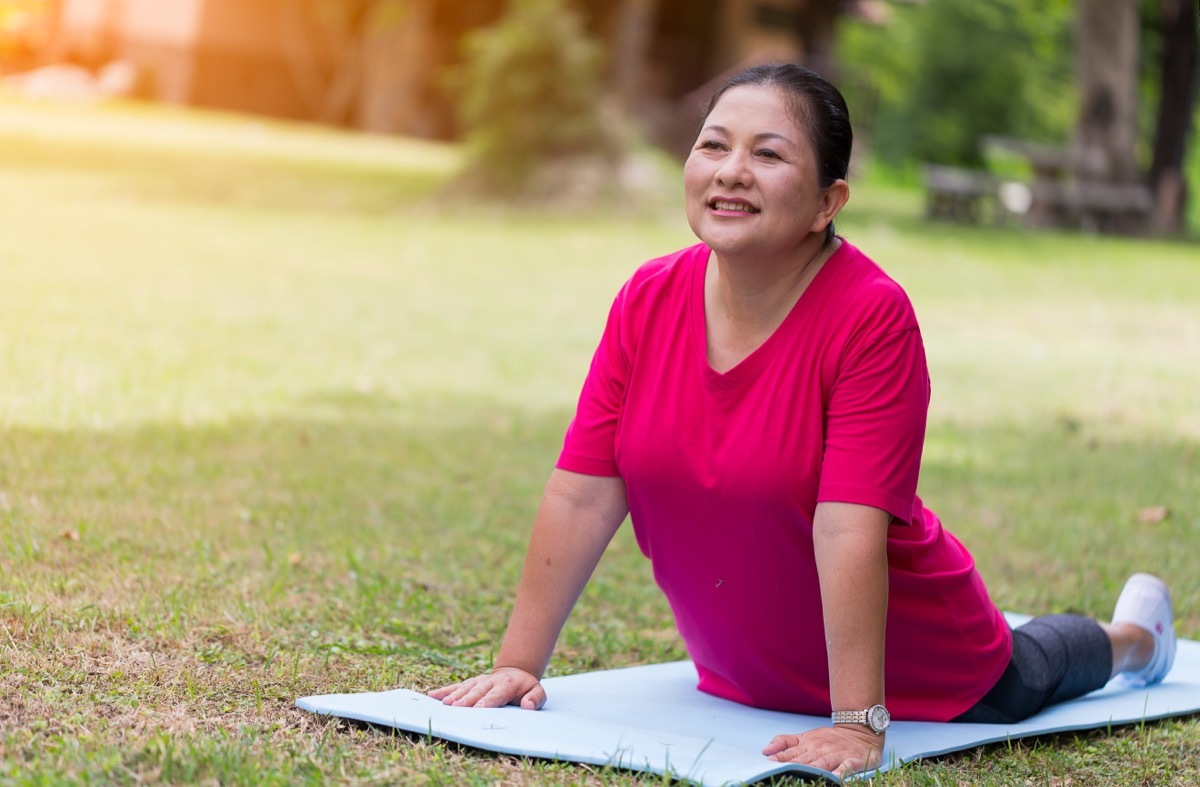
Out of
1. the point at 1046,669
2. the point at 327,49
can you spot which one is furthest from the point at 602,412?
the point at 327,49

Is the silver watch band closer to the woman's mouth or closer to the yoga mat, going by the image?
the yoga mat

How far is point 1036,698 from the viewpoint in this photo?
3.33 m

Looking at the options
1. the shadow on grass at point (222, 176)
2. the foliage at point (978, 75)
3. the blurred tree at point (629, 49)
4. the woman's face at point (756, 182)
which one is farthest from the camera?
the foliage at point (978, 75)

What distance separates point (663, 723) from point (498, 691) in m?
0.35

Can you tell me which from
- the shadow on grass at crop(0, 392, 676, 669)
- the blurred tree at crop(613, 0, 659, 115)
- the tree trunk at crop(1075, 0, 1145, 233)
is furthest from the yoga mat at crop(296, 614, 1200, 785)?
the blurred tree at crop(613, 0, 659, 115)

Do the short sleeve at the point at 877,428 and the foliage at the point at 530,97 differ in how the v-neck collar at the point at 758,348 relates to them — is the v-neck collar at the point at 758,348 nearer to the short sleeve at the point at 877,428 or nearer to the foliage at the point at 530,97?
the short sleeve at the point at 877,428

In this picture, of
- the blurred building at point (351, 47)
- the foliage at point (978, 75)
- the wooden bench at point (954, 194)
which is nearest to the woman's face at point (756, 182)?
the wooden bench at point (954, 194)

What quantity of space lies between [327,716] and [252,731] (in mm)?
193

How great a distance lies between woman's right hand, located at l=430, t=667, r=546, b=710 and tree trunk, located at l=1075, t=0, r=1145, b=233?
17533mm

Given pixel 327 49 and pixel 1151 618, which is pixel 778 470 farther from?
pixel 327 49

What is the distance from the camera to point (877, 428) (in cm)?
279

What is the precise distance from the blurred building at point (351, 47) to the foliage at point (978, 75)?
2413 mm

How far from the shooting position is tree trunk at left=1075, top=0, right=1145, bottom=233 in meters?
19.2

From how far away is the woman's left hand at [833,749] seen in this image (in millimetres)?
2723
